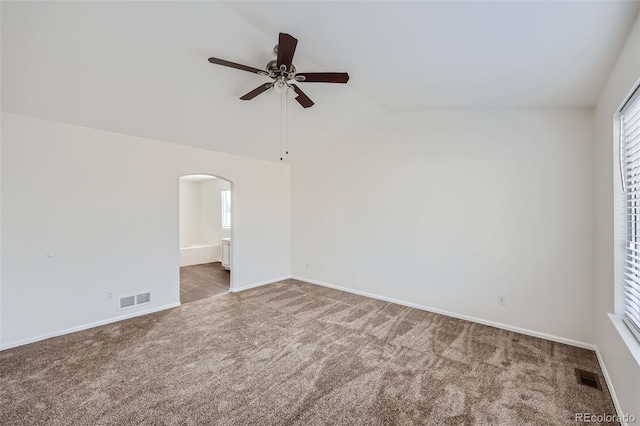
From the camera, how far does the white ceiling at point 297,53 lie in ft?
5.96

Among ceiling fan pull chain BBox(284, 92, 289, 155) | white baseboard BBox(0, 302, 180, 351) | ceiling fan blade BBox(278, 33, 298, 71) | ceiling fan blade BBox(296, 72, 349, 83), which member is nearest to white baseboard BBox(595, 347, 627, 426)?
ceiling fan blade BBox(296, 72, 349, 83)

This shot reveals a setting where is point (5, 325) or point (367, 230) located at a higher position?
point (367, 230)

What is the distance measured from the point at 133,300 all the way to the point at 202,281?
1974 mm

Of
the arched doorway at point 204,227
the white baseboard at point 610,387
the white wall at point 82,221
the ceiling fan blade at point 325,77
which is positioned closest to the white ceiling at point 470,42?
the ceiling fan blade at point 325,77

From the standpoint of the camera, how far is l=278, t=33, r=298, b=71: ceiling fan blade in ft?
6.28

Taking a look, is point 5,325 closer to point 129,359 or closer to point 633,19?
point 129,359

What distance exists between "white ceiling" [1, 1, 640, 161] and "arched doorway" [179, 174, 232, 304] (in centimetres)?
406

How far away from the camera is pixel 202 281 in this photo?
5750mm

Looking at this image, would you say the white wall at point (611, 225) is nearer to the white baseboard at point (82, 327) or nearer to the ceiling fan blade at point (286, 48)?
the ceiling fan blade at point (286, 48)

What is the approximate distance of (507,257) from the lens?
3.42 m

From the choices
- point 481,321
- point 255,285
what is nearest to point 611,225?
point 481,321

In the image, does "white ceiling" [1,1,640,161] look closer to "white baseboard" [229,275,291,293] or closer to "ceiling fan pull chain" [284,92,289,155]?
"ceiling fan pull chain" [284,92,289,155]

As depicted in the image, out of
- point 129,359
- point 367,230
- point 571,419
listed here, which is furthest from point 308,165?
point 571,419

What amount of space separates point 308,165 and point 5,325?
4.71m
